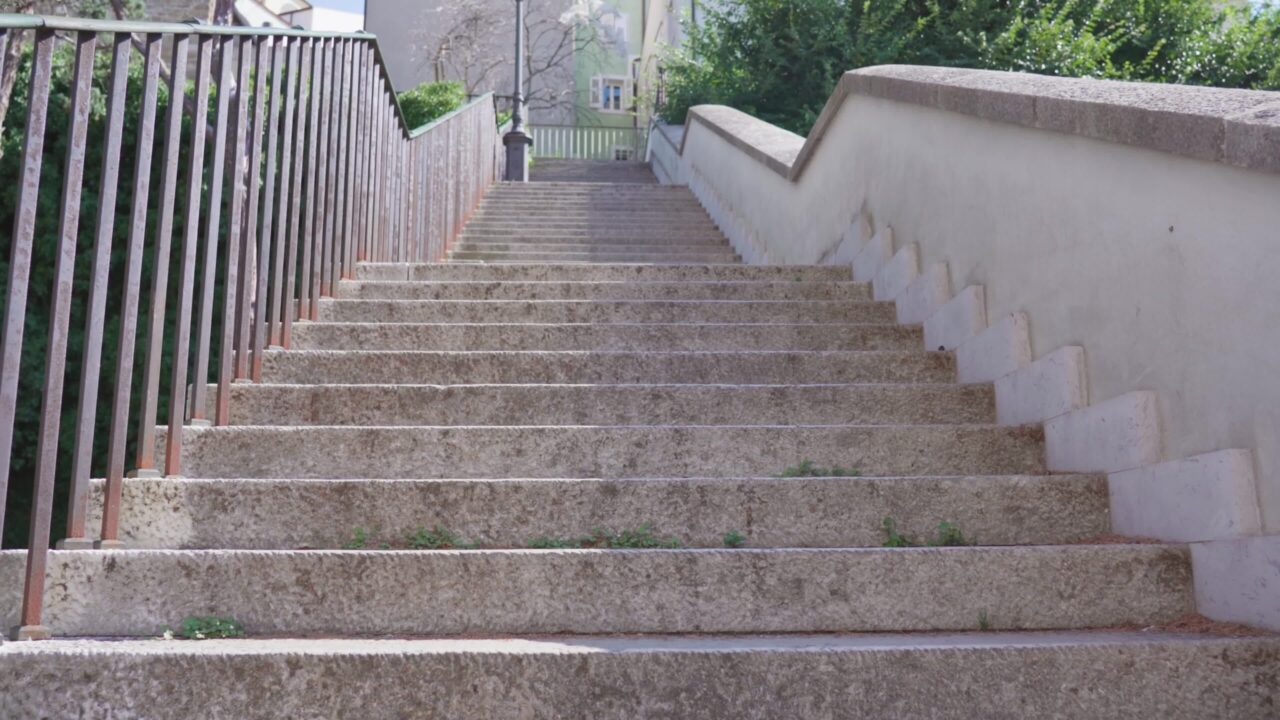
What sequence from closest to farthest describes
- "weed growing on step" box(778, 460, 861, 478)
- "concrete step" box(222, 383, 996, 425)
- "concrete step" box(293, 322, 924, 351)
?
"weed growing on step" box(778, 460, 861, 478), "concrete step" box(222, 383, 996, 425), "concrete step" box(293, 322, 924, 351)

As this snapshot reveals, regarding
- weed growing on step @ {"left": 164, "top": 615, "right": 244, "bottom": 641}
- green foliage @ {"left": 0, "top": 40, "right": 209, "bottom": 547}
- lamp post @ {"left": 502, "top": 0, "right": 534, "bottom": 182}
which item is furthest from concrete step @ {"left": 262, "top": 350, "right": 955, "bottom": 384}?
lamp post @ {"left": 502, "top": 0, "right": 534, "bottom": 182}

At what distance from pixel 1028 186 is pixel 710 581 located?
184 centimetres

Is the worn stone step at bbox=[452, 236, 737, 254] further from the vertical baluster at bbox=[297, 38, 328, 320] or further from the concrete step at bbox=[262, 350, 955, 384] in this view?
the concrete step at bbox=[262, 350, 955, 384]

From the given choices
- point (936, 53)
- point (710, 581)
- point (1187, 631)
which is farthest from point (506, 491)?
point (936, 53)

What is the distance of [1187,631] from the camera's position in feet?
Result: 8.05

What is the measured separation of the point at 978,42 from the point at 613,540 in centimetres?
1022

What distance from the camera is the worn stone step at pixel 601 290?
502cm

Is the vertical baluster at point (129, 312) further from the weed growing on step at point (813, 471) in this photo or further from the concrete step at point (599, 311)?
the concrete step at point (599, 311)

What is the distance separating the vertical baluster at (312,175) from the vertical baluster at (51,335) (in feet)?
6.06

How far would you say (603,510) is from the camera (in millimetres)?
2873

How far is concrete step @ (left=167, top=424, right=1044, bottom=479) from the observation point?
3217 mm

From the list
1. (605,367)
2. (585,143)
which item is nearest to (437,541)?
(605,367)

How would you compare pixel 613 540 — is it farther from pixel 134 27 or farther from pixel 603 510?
pixel 134 27

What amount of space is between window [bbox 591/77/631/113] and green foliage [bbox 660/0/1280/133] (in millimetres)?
12520
